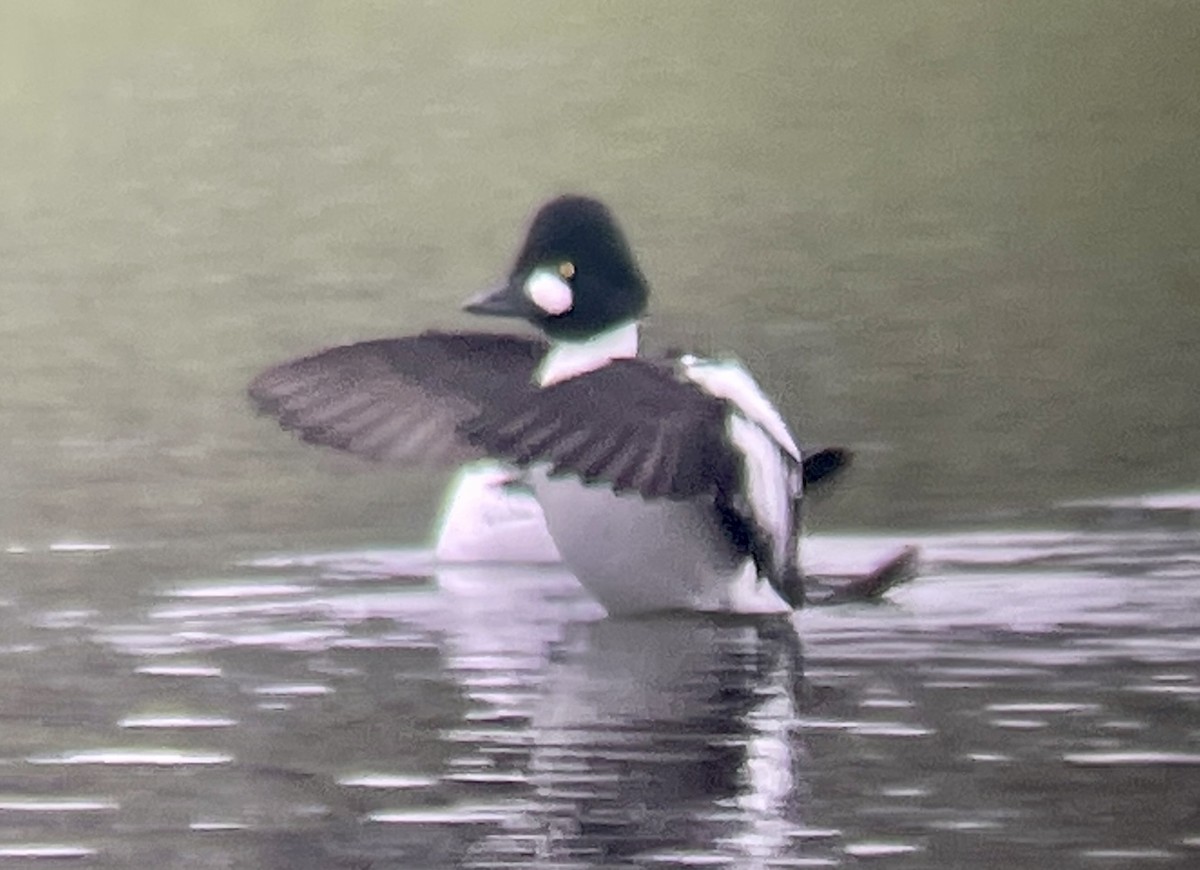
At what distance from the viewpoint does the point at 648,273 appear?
7.70 ft

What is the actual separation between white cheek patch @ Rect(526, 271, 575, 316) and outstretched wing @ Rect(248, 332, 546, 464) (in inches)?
2.5

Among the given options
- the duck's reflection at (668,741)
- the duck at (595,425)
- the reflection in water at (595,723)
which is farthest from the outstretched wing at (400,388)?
the duck's reflection at (668,741)

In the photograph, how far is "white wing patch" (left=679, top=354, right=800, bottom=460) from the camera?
1745mm

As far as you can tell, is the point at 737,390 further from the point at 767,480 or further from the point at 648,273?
the point at 648,273

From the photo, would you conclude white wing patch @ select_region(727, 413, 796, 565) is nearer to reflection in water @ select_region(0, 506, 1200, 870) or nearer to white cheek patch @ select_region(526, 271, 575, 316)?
reflection in water @ select_region(0, 506, 1200, 870)

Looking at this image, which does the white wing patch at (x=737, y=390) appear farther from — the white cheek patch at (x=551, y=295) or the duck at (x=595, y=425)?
the white cheek patch at (x=551, y=295)

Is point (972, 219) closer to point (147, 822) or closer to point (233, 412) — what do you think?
point (233, 412)

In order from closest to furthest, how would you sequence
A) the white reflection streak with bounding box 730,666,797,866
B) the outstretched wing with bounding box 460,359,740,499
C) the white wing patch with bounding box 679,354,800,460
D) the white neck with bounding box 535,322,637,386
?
the white reflection streak with bounding box 730,666,797,866 < the outstretched wing with bounding box 460,359,740,499 < the white wing patch with bounding box 679,354,800,460 < the white neck with bounding box 535,322,637,386

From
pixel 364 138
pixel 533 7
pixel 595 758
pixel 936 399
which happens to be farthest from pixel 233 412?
pixel 595 758

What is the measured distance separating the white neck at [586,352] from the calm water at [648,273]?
0.66 feet

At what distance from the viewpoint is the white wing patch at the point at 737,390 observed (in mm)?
1745

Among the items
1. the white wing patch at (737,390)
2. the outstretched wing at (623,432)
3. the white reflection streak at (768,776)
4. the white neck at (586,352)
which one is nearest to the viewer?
the white reflection streak at (768,776)

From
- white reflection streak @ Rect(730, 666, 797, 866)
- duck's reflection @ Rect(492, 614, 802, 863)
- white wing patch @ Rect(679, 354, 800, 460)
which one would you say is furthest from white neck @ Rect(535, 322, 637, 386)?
white reflection streak @ Rect(730, 666, 797, 866)

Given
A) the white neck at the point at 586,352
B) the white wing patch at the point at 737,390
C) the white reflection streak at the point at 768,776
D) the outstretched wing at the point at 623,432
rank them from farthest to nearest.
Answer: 1. the white neck at the point at 586,352
2. the white wing patch at the point at 737,390
3. the outstretched wing at the point at 623,432
4. the white reflection streak at the point at 768,776
